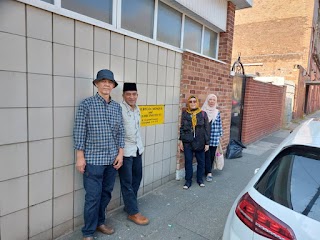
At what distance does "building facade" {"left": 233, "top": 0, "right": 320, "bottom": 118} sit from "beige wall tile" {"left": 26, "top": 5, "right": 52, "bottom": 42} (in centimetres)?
1699

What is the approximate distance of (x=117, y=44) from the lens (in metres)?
3.04

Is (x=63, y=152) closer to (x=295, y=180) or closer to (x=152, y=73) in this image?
(x=152, y=73)

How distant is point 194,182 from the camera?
4.48m

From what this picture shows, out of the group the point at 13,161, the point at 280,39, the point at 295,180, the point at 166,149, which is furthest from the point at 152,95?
the point at 280,39

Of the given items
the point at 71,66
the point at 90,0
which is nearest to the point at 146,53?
the point at 90,0

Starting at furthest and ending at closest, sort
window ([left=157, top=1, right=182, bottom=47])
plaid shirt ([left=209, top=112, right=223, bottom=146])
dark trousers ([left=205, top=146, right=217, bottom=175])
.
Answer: dark trousers ([left=205, top=146, right=217, bottom=175]), plaid shirt ([left=209, top=112, right=223, bottom=146]), window ([left=157, top=1, right=182, bottom=47])

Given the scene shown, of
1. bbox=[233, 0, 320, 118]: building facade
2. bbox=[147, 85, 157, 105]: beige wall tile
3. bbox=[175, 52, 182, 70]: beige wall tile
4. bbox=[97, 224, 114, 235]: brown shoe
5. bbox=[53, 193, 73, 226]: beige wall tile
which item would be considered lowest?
bbox=[97, 224, 114, 235]: brown shoe

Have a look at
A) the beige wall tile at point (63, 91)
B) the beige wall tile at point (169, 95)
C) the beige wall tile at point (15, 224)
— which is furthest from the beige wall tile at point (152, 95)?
the beige wall tile at point (15, 224)

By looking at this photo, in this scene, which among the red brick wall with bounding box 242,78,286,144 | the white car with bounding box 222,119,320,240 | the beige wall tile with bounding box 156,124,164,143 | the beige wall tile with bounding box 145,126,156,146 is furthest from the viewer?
the red brick wall with bounding box 242,78,286,144

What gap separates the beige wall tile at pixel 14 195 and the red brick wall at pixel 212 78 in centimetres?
273

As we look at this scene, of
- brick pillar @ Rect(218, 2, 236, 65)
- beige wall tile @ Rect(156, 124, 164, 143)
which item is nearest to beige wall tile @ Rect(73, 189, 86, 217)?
beige wall tile @ Rect(156, 124, 164, 143)

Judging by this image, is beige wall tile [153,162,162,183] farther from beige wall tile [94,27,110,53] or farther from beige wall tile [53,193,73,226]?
beige wall tile [94,27,110,53]

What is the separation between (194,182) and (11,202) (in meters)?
3.06

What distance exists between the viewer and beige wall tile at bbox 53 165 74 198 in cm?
253
